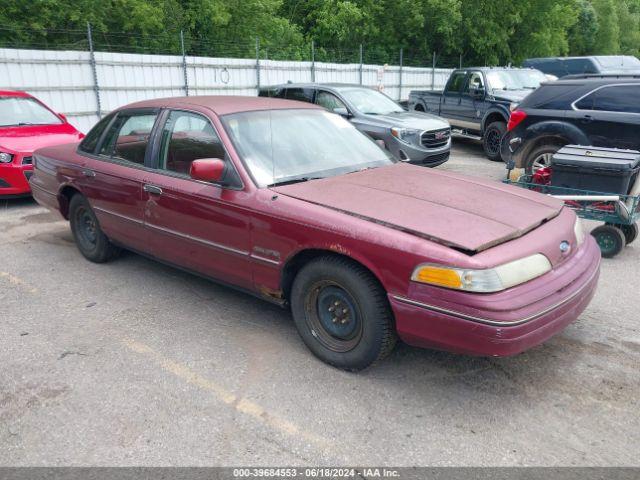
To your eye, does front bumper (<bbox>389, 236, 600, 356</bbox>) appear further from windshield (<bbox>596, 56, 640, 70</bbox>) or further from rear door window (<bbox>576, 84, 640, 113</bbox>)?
windshield (<bbox>596, 56, 640, 70</bbox>)

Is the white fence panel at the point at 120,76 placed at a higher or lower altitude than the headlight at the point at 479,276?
higher

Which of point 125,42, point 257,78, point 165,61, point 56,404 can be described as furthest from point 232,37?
point 56,404

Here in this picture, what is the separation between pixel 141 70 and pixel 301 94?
486cm

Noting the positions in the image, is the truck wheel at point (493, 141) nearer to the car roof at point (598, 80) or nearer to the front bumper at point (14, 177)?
the car roof at point (598, 80)

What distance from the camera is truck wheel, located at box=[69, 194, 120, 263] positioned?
523 centimetres

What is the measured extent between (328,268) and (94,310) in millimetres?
2228

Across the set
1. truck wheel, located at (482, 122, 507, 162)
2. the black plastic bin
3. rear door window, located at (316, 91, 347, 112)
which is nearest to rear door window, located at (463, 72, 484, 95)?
truck wheel, located at (482, 122, 507, 162)

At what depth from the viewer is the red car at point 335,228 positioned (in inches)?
112

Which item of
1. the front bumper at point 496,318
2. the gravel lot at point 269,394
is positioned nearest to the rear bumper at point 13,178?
the gravel lot at point 269,394

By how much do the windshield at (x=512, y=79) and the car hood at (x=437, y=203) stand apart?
9.31 metres

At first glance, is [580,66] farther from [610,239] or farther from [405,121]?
[610,239]

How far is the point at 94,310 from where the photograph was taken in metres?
4.39

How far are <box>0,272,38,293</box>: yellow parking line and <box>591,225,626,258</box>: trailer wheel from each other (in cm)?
550

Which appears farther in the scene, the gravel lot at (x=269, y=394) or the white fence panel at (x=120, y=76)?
the white fence panel at (x=120, y=76)
